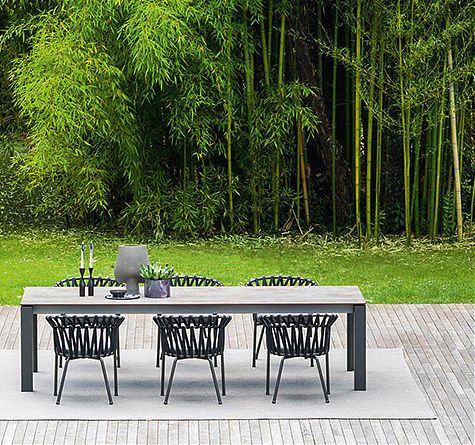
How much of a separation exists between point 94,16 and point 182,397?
587cm

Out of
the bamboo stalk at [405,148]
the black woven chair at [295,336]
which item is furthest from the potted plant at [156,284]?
the bamboo stalk at [405,148]

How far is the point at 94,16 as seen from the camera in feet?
38.4

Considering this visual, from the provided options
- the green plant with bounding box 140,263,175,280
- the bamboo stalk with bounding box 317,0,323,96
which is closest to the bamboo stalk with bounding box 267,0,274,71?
the bamboo stalk with bounding box 317,0,323,96

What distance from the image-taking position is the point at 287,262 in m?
11.6

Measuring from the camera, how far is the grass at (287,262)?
1048 cm

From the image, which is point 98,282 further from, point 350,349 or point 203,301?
point 350,349

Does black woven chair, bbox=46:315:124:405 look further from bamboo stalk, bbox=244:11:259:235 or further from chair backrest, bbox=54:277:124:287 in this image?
bamboo stalk, bbox=244:11:259:235

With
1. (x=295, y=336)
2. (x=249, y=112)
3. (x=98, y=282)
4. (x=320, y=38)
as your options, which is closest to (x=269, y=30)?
(x=320, y=38)

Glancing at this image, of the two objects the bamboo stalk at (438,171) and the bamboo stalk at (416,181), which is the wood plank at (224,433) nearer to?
the bamboo stalk at (416,181)

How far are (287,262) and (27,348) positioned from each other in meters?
5.09

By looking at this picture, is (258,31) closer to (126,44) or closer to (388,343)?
(126,44)

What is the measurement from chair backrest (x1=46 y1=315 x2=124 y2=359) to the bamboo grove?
16.8 feet

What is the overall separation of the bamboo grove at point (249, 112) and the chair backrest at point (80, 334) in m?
5.11

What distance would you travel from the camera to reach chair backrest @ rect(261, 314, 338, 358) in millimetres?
6535
